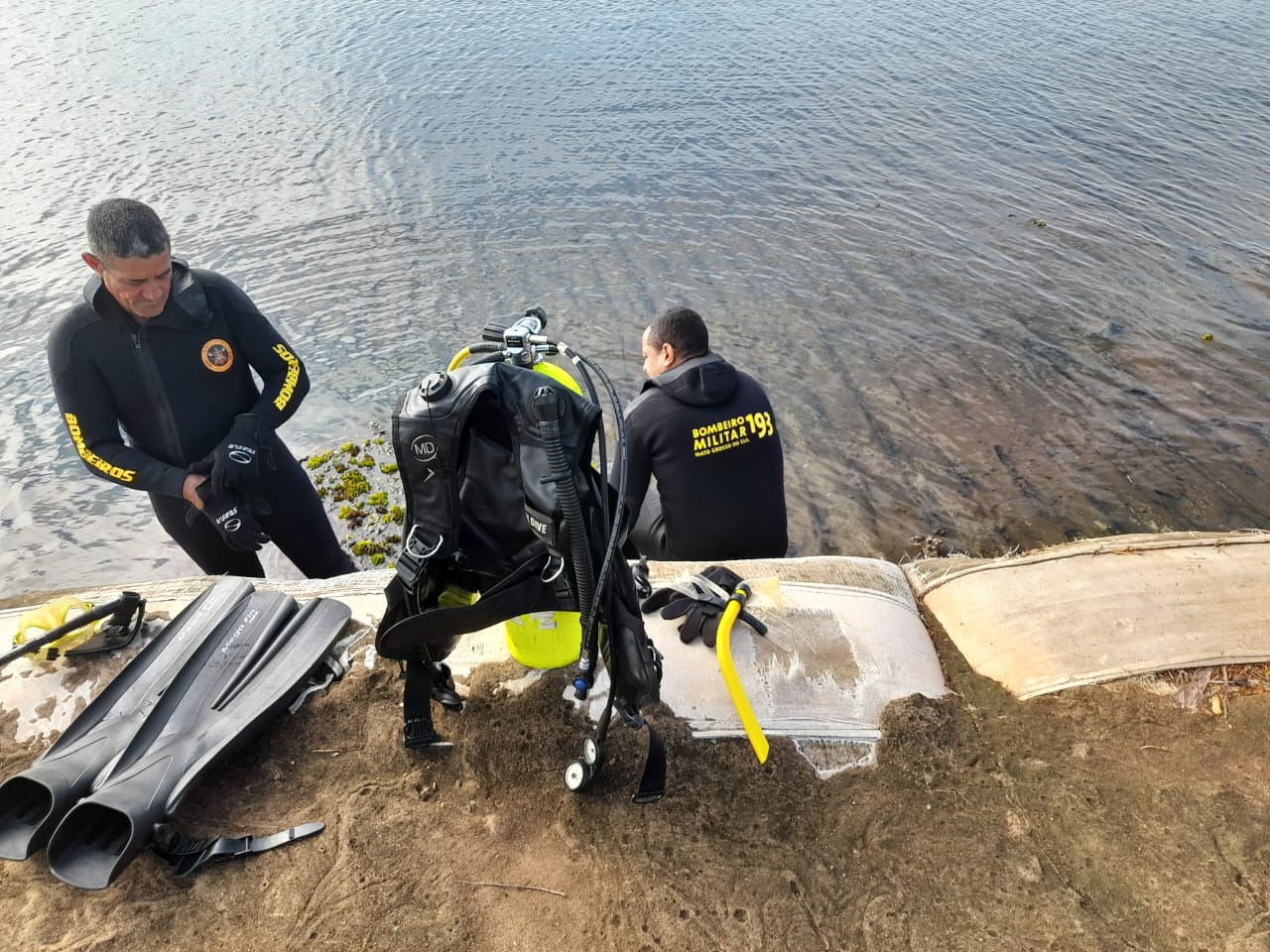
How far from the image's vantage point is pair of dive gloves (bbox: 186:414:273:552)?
3543 mm

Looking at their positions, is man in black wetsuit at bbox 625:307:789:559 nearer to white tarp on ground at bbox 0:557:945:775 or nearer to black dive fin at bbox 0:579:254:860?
white tarp on ground at bbox 0:557:945:775

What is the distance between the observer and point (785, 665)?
3346mm

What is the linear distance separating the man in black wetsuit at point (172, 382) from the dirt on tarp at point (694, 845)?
3.96 feet

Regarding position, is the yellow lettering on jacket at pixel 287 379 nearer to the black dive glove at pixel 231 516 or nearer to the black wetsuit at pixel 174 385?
the black wetsuit at pixel 174 385

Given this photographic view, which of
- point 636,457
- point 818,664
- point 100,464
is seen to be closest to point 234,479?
point 100,464

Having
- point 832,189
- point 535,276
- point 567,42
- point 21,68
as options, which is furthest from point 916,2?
point 21,68

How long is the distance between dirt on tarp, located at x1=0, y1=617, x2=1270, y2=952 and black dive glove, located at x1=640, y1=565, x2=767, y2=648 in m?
0.42

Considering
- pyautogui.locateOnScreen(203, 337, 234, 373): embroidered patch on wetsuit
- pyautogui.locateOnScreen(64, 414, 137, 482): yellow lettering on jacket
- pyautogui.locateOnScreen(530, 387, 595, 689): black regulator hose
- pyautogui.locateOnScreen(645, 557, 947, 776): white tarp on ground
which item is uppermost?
pyautogui.locateOnScreen(530, 387, 595, 689): black regulator hose

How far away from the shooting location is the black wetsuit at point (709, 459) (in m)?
3.78

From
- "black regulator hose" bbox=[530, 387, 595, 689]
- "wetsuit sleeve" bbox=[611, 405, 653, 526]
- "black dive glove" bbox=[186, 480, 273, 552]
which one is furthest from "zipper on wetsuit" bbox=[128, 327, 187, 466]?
"black regulator hose" bbox=[530, 387, 595, 689]

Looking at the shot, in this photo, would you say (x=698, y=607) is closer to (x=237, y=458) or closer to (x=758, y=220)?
(x=237, y=458)

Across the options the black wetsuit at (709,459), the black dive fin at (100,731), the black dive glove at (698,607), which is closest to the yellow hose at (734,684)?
the black dive glove at (698,607)

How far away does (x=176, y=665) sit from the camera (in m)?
3.12

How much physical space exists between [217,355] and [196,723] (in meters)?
1.73
